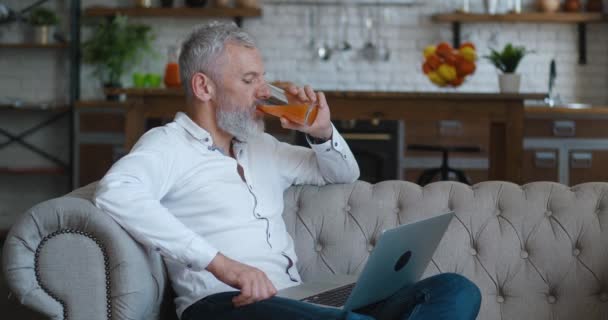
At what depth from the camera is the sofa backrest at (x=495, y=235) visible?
2432 mm

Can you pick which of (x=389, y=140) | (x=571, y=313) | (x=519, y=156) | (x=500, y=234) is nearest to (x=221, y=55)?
(x=500, y=234)

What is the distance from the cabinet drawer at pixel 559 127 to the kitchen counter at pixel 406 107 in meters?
1.11

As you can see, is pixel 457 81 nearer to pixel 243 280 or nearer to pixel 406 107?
pixel 406 107

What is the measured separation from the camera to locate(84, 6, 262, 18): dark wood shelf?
6789 millimetres

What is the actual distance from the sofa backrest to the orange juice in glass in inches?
12.5

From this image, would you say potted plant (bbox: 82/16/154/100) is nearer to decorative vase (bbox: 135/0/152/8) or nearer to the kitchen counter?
decorative vase (bbox: 135/0/152/8)

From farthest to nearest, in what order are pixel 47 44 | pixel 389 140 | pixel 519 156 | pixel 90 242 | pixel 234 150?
1. pixel 47 44
2. pixel 389 140
3. pixel 519 156
4. pixel 234 150
5. pixel 90 242

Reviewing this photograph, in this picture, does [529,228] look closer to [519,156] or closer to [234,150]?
[234,150]

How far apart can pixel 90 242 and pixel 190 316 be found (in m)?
0.29

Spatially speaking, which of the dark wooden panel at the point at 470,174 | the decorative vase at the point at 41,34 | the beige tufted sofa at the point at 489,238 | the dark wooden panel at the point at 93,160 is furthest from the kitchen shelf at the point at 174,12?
the beige tufted sofa at the point at 489,238

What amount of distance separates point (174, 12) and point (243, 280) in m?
5.14

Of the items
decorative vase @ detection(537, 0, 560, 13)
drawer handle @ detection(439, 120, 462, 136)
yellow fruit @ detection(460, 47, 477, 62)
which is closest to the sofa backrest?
yellow fruit @ detection(460, 47, 477, 62)

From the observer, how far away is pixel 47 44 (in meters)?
6.81

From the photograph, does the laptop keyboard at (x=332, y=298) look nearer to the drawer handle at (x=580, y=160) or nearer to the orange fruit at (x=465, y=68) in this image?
the orange fruit at (x=465, y=68)
